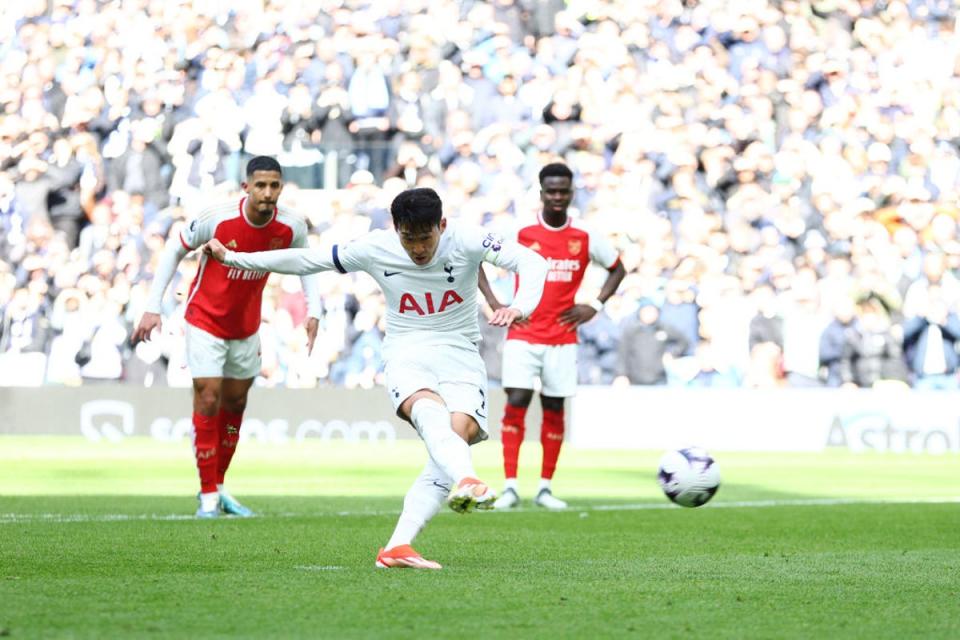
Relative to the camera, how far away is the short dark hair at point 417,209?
686 centimetres

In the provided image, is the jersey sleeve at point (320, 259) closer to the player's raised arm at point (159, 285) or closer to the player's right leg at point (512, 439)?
the player's raised arm at point (159, 285)

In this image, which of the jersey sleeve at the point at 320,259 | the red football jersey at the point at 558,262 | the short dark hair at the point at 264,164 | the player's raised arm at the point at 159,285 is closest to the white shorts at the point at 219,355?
the player's raised arm at the point at 159,285

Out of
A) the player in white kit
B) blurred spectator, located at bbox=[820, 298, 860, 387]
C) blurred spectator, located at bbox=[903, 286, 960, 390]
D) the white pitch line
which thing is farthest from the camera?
blurred spectator, located at bbox=[820, 298, 860, 387]

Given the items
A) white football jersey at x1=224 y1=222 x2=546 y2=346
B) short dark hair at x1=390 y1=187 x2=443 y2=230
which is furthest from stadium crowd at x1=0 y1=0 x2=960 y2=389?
short dark hair at x1=390 y1=187 x2=443 y2=230

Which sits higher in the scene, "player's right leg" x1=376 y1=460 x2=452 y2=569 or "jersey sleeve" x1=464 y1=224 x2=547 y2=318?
"jersey sleeve" x1=464 y1=224 x2=547 y2=318

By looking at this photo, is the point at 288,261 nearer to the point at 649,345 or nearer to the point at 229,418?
the point at 229,418

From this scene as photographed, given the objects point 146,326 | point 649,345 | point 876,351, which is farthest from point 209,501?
point 876,351

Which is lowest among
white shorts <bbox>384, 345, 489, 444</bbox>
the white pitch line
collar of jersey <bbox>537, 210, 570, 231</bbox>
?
the white pitch line

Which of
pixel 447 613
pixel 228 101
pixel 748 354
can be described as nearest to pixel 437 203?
pixel 447 613

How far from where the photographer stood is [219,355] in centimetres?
1059

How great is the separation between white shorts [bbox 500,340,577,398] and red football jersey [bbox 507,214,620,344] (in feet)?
0.24

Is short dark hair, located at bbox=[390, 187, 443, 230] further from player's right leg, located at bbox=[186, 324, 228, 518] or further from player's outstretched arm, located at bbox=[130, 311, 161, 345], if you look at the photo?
player's right leg, located at bbox=[186, 324, 228, 518]

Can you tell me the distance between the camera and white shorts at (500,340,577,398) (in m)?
12.1

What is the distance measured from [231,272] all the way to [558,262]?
2801 millimetres
